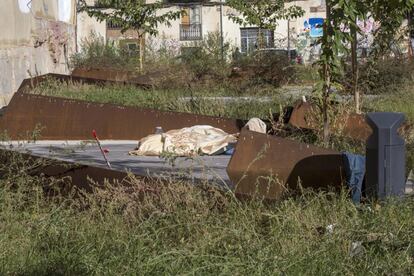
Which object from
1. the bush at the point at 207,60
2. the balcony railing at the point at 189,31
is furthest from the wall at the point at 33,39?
the balcony railing at the point at 189,31

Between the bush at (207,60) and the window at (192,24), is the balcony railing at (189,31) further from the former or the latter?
the bush at (207,60)

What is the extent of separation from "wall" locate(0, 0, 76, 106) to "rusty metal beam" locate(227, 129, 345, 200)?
34.2ft

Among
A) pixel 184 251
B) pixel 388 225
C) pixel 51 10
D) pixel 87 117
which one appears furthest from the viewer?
pixel 51 10

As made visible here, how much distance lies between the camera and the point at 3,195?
7.07m

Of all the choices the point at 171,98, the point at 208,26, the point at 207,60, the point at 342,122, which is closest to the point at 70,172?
the point at 342,122

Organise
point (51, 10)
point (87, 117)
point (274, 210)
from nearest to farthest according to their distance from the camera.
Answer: point (274, 210)
point (87, 117)
point (51, 10)

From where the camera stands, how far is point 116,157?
10930 millimetres

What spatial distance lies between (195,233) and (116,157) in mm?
5076

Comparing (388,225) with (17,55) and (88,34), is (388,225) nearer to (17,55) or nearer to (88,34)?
(17,55)

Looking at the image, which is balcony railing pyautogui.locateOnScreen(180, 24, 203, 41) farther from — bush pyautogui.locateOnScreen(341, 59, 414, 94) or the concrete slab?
the concrete slab

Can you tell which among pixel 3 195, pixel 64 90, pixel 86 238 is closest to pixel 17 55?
pixel 64 90

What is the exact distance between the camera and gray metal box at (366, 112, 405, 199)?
643 centimetres

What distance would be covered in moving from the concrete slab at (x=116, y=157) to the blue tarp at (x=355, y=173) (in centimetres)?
143

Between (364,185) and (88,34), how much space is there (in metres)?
38.0
